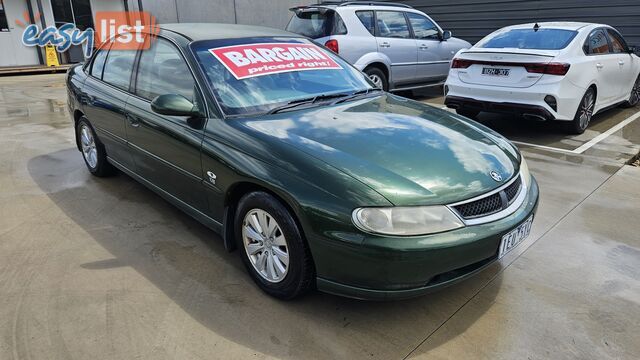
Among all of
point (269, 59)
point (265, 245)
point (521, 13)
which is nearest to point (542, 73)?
point (269, 59)

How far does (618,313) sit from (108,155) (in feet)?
13.9

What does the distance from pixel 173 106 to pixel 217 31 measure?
1022 mm

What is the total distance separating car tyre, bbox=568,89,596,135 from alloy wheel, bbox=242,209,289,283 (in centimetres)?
509

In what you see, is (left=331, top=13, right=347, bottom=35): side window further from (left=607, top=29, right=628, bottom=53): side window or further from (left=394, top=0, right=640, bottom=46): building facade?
(left=394, top=0, right=640, bottom=46): building facade

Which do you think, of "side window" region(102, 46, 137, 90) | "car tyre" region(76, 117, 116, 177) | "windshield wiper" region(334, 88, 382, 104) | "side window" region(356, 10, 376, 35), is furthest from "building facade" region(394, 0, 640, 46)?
"car tyre" region(76, 117, 116, 177)

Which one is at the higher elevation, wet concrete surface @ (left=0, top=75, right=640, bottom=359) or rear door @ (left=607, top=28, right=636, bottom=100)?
rear door @ (left=607, top=28, right=636, bottom=100)

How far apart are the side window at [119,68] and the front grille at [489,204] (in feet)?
9.67

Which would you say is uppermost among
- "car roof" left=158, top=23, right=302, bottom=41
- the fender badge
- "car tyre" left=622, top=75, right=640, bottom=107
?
"car roof" left=158, top=23, right=302, bottom=41

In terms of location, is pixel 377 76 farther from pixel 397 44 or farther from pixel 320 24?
pixel 320 24

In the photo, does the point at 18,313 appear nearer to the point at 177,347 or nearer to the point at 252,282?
the point at 177,347

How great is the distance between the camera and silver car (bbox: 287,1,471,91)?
7410 millimetres

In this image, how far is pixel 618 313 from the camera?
2676mm

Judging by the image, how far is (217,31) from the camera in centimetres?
370

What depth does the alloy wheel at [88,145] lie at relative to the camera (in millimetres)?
4688
